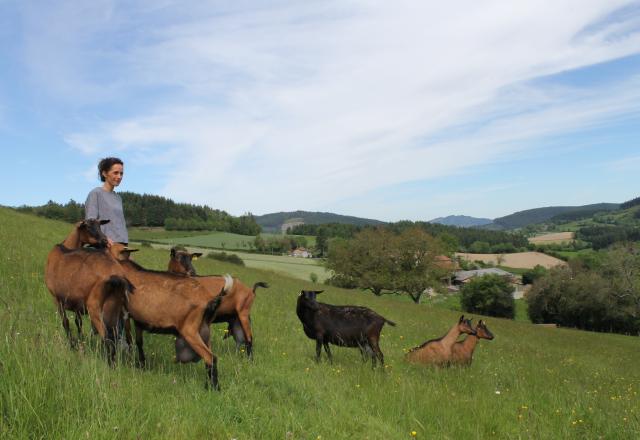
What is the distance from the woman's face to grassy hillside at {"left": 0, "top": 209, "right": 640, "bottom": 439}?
2183 millimetres

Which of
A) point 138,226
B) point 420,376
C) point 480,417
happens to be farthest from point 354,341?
point 138,226

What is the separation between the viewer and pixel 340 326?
931 cm

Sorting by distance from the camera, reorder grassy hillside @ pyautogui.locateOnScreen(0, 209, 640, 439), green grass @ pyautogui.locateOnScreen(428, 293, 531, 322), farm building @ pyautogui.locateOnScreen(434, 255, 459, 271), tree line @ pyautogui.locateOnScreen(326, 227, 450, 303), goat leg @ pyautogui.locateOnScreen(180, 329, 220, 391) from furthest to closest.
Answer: green grass @ pyautogui.locateOnScreen(428, 293, 531, 322), farm building @ pyautogui.locateOnScreen(434, 255, 459, 271), tree line @ pyautogui.locateOnScreen(326, 227, 450, 303), goat leg @ pyautogui.locateOnScreen(180, 329, 220, 391), grassy hillside @ pyautogui.locateOnScreen(0, 209, 640, 439)

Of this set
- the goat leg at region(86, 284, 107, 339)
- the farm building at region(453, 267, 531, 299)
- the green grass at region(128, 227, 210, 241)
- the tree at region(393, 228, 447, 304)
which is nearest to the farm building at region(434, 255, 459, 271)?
the tree at region(393, 228, 447, 304)

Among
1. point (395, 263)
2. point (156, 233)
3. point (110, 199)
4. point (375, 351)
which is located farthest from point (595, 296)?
point (156, 233)

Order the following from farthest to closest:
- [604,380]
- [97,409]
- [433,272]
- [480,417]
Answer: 1. [433,272]
2. [604,380]
3. [480,417]
4. [97,409]

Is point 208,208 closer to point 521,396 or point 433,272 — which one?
point 433,272

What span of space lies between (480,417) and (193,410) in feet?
13.7

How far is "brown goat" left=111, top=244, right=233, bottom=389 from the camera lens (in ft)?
18.7

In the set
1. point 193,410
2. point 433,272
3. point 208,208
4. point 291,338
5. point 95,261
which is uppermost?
point 208,208

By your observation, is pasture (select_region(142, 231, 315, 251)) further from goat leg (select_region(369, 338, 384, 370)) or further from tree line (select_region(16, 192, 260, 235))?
goat leg (select_region(369, 338, 384, 370))

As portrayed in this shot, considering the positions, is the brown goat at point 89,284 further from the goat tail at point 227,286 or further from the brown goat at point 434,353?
the brown goat at point 434,353

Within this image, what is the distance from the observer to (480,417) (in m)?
6.74

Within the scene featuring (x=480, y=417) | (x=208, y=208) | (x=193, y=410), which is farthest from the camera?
(x=208, y=208)
